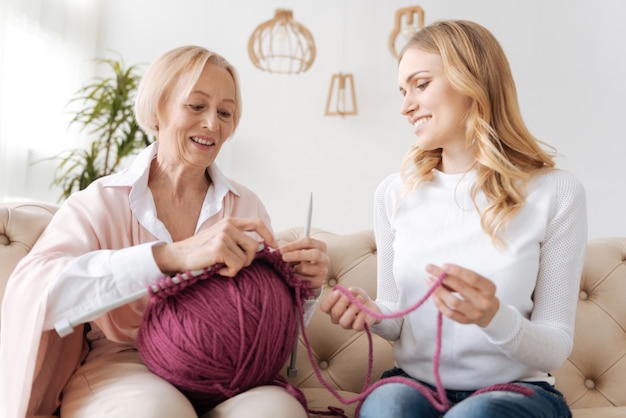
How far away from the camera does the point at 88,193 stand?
54.8 inches

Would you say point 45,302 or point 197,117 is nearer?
point 45,302

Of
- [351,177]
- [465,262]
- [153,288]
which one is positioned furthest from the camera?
[351,177]

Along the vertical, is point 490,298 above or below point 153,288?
above

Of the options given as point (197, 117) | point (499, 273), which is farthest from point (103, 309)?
point (499, 273)

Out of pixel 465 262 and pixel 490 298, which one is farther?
pixel 465 262

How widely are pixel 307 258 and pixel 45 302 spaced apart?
1.56 ft

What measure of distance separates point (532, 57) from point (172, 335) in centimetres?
300

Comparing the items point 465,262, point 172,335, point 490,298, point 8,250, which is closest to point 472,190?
point 465,262

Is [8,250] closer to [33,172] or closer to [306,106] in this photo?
[33,172]

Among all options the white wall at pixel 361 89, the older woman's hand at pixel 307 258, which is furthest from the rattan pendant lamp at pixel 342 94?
the older woman's hand at pixel 307 258

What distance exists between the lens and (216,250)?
1.16 m

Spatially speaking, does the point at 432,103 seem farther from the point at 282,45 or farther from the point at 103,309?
the point at 282,45

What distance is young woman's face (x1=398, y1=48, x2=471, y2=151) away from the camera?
1.33m

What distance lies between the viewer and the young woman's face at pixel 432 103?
133 centimetres
